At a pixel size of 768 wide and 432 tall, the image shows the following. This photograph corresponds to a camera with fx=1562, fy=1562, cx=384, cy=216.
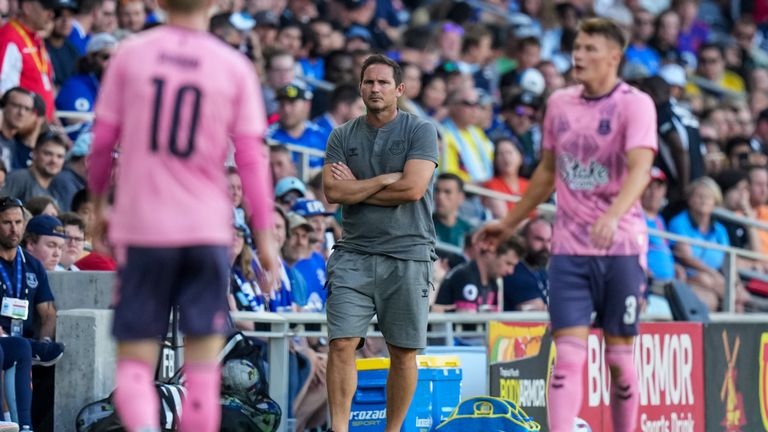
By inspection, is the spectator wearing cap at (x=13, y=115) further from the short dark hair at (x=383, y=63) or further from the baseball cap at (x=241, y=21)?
the short dark hair at (x=383, y=63)

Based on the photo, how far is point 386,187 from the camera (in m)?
9.24

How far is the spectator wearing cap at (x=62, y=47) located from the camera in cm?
1474

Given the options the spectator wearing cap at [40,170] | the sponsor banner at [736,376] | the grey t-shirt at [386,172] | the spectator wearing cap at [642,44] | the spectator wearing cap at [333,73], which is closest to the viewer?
the grey t-shirt at [386,172]

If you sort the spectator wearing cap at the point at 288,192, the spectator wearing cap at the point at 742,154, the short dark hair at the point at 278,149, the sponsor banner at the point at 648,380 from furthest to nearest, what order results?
the spectator wearing cap at the point at 742,154
the short dark hair at the point at 278,149
the spectator wearing cap at the point at 288,192
the sponsor banner at the point at 648,380

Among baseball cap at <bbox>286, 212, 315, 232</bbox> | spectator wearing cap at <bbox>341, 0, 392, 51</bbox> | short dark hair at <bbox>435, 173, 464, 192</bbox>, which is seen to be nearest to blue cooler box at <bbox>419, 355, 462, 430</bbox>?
baseball cap at <bbox>286, 212, 315, 232</bbox>

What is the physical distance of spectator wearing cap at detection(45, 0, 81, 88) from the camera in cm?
1474

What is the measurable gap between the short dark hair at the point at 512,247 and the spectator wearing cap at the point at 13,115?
4.03m

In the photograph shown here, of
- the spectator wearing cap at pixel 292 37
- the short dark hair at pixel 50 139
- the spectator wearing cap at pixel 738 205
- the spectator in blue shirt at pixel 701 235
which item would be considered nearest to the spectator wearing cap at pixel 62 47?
the short dark hair at pixel 50 139

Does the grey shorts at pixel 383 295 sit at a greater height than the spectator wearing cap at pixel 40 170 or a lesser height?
lesser

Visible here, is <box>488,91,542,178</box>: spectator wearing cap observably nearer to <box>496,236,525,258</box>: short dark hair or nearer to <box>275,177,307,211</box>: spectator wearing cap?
<box>496,236,525,258</box>: short dark hair

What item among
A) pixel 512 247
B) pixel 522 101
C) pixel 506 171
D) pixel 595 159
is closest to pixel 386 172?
pixel 595 159

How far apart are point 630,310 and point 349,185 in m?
2.02

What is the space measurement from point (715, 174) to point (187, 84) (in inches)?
525

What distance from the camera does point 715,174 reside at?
18641 mm
